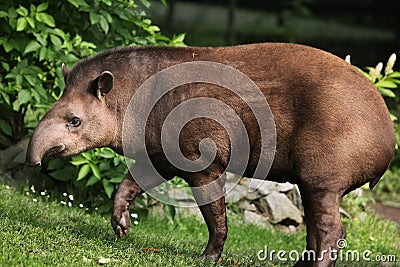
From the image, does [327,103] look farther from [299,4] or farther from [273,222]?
[299,4]

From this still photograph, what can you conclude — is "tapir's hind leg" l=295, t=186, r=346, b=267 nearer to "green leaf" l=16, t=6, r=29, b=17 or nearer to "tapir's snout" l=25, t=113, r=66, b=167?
"tapir's snout" l=25, t=113, r=66, b=167

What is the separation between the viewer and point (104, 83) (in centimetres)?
581

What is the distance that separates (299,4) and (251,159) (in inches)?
505

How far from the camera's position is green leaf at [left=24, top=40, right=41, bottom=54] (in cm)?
763

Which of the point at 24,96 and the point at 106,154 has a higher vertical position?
the point at 24,96

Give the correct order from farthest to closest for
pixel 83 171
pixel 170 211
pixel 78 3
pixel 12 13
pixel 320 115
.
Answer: pixel 170 211
pixel 12 13
pixel 78 3
pixel 83 171
pixel 320 115

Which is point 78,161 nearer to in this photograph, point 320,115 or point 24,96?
point 24,96

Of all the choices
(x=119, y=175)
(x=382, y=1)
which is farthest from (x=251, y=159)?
(x=382, y=1)

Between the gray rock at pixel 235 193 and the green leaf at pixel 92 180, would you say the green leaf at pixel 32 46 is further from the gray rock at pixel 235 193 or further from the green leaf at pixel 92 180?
the gray rock at pixel 235 193

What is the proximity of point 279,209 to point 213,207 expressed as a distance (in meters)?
3.16

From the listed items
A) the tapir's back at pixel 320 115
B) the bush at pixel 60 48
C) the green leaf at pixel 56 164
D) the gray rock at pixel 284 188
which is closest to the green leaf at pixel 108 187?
the bush at pixel 60 48

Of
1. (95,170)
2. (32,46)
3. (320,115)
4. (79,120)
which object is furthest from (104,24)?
(320,115)

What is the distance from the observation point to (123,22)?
8.14m

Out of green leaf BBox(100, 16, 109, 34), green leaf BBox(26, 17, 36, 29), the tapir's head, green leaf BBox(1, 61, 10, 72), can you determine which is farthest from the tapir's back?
green leaf BBox(1, 61, 10, 72)
